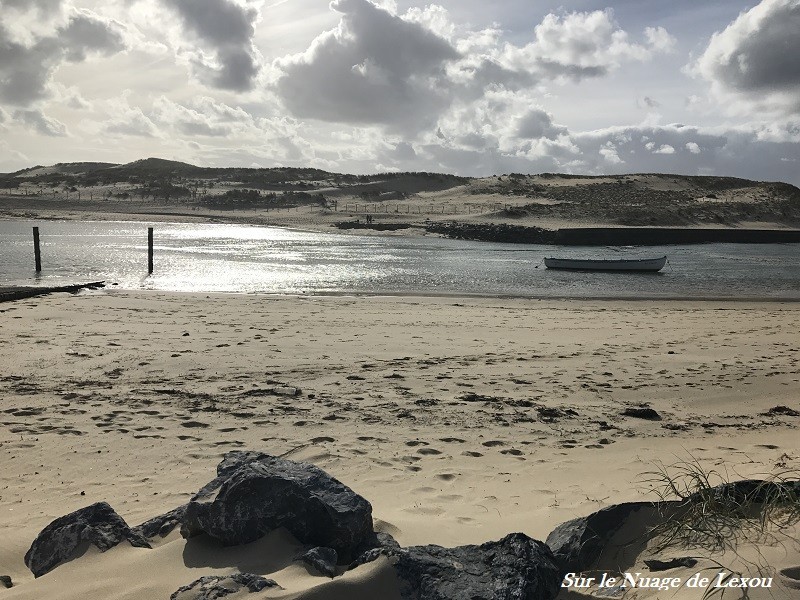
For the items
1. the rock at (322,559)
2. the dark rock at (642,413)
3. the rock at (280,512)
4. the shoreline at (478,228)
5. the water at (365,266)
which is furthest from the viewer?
the shoreline at (478,228)

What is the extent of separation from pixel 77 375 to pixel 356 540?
21.3 ft

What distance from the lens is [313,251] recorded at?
128ft

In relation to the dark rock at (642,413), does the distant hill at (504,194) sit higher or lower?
higher

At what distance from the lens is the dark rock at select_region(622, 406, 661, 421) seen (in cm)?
720

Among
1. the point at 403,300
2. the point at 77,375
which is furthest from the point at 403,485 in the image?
the point at 403,300

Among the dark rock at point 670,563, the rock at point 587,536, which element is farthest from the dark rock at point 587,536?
the dark rock at point 670,563

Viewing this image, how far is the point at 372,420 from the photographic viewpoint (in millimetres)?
6898

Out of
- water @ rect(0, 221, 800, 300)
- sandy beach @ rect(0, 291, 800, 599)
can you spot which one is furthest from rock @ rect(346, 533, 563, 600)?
water @ rect(0, 221, 800, 300)

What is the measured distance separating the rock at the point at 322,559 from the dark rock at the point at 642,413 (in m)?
4.89

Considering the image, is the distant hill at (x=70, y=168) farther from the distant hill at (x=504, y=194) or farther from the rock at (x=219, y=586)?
the rock at (x=219, y=586)

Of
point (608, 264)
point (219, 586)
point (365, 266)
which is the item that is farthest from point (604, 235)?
point (219, 586)

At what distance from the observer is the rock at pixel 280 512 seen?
3432mm

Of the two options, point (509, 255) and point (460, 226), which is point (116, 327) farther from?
point (460, 226)

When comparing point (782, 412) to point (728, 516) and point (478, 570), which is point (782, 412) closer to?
point (728, 516)
